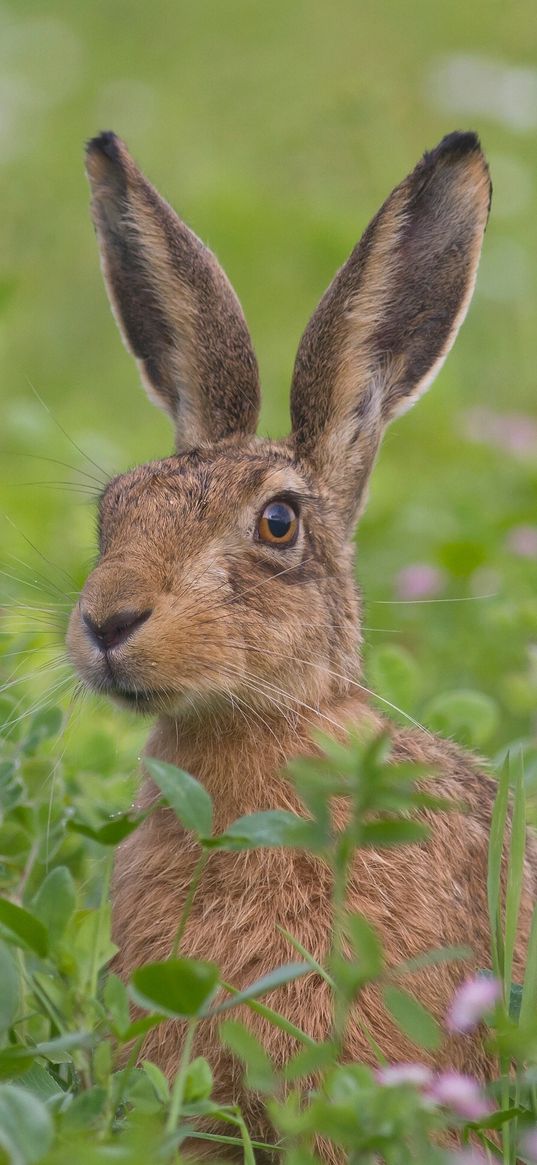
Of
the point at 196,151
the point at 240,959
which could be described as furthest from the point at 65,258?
the point at 240,959

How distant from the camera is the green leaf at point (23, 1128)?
2.57 metres

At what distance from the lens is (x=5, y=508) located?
762 cm

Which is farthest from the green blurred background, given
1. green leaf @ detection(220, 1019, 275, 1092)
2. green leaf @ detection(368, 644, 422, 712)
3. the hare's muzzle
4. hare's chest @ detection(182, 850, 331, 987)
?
green leaf @ detection(220, 1019, 275, 1092)

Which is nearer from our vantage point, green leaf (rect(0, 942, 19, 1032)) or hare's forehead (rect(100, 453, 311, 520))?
green leaf (rect(0, 942, 19, 1032))

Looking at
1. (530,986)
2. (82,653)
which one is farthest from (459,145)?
(530,986)

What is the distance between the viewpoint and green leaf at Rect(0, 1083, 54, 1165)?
101 inches

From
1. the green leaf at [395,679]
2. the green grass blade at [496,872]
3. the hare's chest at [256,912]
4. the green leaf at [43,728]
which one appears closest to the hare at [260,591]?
the hare's chest at [256,912]

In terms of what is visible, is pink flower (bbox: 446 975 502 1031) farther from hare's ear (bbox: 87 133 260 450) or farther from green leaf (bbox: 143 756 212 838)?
hare's ear (bbox: 87 133 260 450)

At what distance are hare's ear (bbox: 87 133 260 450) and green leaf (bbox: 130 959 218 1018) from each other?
99.9 inches

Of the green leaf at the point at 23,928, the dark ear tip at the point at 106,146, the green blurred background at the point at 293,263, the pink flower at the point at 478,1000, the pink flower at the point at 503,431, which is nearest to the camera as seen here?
the green leaf at the point at 23,928

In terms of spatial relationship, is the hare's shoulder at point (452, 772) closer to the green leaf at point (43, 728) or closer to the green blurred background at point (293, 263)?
the green blurred background at point (293, 263)

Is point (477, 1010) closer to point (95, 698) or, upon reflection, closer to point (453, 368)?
point (95, 698)

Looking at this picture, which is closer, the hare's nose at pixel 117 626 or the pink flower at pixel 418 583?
the hare's nose at pixel 117 626

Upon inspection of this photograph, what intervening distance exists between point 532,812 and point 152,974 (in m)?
2.58
